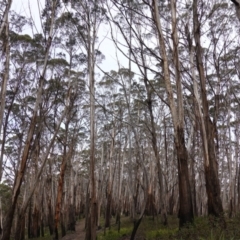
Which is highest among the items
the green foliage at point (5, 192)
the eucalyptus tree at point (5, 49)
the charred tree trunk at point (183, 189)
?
the eucalyptus tree at point (5, 49)

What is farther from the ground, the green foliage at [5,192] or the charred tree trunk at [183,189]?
the green foliage at [5,192]

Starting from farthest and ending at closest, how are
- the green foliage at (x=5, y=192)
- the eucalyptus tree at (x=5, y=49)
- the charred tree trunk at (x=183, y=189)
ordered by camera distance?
the green foliage at (x=5, y=192)
the eucalyptus tree at (x=5, y=49)
the charred tree trunk at (x=183, y=189)

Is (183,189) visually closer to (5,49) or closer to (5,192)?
(5,49)

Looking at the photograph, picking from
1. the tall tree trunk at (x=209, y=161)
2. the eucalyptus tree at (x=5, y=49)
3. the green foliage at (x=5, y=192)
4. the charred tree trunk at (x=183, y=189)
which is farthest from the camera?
the green foliage at (x=5, y=192)

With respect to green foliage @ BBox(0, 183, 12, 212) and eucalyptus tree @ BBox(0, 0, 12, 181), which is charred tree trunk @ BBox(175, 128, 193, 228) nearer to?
eucalyptus tree @ BBox(0, 0, 12, 181)

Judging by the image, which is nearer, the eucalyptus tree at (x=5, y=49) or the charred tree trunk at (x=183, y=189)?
the charred tree trunk at (x=183, y=189)

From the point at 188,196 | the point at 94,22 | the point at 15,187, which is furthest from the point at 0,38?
the point at 188,196

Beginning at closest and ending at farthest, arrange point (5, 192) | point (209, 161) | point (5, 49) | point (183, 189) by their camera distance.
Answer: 1. point (183, 189)
2. point (209, 161)
3. point (5, 49)
4. point (5, 192)

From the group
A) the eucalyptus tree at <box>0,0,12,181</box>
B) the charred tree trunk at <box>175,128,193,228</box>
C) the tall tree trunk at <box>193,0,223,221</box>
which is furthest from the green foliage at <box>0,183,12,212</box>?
the charred tree trunk at <box>175,128,193,228</box>

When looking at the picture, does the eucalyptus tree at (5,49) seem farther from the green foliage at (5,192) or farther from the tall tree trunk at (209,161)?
the green foliage at (5,192)

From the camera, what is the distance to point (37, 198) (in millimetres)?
18141

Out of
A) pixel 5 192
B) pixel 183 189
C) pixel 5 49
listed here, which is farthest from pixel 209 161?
pixel 5 192

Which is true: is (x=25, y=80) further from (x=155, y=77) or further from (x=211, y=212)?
(x=211, y=212)

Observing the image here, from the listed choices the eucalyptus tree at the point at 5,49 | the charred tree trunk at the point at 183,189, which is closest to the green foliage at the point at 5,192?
the eucalyptus tree at the point at 5,49
